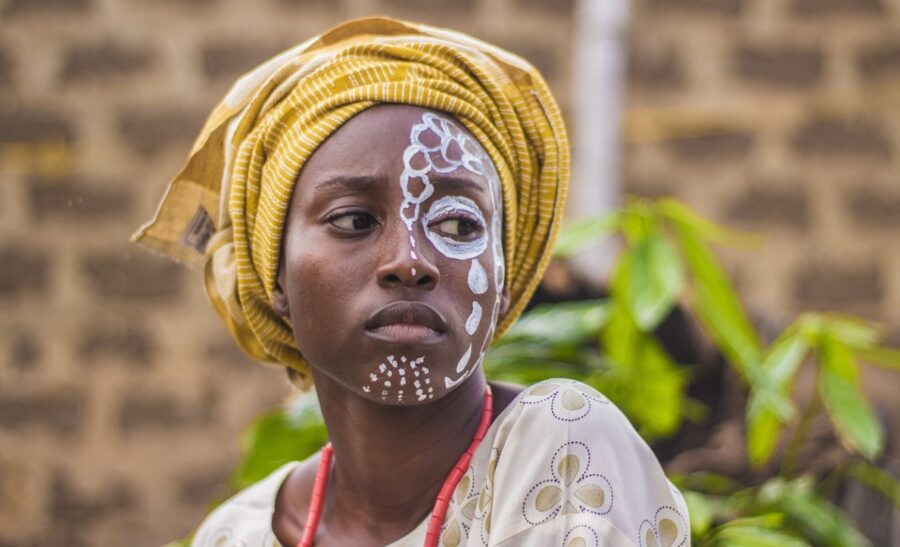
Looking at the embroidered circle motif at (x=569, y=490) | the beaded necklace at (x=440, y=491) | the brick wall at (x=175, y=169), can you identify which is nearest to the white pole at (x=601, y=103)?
the brick wall at (x=175, y=169)

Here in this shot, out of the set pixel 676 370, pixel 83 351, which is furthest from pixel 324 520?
pixel 83 351

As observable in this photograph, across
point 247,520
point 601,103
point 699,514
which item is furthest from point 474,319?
point 601,103

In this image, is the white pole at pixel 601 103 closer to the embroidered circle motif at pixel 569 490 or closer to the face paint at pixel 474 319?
the face paint at pixel 474 319

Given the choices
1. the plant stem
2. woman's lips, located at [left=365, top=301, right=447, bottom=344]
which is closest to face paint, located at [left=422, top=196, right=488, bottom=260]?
woman's lips, located at [left=365, top=301, right=447, bottom=344]

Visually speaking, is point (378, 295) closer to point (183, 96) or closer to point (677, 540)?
point (677, 540)

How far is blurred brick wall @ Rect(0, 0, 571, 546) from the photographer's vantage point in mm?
5230

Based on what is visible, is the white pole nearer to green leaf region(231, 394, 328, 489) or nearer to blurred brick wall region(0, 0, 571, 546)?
blurred brick wall region(0, 0, 571, 546)

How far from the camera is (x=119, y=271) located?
528 cm

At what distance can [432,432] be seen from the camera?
1969mm

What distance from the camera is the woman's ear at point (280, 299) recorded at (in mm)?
2068

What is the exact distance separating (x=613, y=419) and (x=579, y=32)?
359cm

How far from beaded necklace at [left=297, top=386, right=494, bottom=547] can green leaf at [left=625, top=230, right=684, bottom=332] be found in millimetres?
880

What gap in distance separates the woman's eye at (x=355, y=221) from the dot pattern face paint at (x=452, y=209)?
53 millimetres

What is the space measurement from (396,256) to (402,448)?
1.01ft
